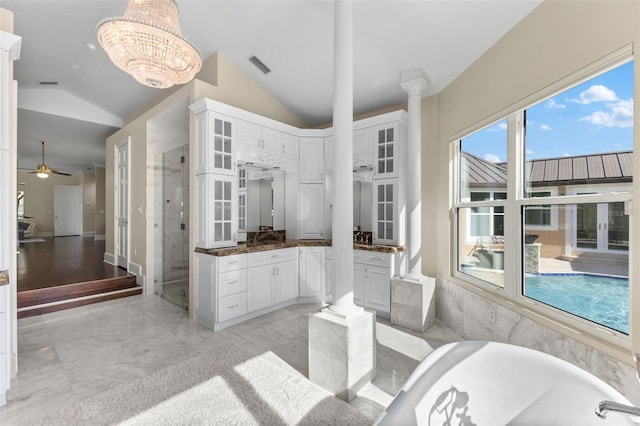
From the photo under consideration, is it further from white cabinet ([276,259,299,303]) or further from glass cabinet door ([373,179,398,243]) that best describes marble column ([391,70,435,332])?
white cabinet ([276,259,299,303])

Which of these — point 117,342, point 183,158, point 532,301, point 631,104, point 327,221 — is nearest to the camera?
point 631,104

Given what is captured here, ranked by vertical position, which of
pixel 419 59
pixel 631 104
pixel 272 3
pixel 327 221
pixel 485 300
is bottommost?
pixel 485 300

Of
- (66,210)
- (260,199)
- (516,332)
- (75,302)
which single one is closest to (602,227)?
(516,332)

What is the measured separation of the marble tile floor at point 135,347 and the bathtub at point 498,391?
0.66m

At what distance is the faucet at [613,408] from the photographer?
108 cm

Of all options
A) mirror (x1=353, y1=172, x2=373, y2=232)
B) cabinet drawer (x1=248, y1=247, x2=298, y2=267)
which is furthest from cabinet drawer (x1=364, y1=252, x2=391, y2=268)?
cabinet drawer (x1=248, y1=247, x2=298, y2=267)

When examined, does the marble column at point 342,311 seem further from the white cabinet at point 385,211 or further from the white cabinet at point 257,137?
the white cabinet at point 257,137

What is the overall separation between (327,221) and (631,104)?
331 centimetres

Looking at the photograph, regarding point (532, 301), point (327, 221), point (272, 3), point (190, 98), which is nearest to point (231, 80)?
point (190, 98)

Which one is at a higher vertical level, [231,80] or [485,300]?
[231,80]

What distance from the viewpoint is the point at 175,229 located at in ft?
13.7

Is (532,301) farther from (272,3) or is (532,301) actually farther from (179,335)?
(272,3)

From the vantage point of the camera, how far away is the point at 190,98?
3.60 metres

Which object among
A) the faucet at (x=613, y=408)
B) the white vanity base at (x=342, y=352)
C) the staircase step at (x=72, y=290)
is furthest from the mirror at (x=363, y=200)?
the staircase step at (x=72, y=290)
